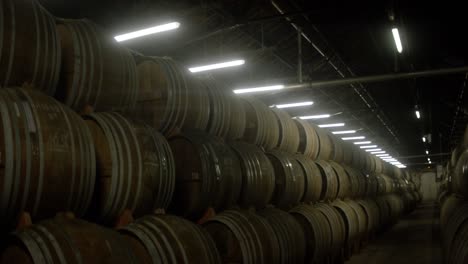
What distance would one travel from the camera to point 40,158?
2430mm

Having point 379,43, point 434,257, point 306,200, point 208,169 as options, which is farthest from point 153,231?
point 379,43

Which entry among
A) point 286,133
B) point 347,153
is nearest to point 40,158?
point 286,133

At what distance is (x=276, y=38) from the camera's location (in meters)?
12.5

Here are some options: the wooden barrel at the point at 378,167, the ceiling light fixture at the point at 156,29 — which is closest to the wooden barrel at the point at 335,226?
the ceiling light fixture at the point at 156,29

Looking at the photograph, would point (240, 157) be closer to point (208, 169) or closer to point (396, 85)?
point (208, 169)

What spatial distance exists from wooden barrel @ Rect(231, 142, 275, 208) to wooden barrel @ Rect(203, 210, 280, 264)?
484mm

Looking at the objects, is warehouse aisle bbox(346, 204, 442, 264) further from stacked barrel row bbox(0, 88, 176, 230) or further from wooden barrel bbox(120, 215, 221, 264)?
stacked barrel row bbox(0, 88, 176, 230)

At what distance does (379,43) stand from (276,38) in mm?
2860

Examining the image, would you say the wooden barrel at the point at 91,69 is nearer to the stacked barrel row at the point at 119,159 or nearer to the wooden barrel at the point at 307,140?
the stacked barrel row at the point at 119,159

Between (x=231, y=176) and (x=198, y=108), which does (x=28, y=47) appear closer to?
(x=198, y=108)

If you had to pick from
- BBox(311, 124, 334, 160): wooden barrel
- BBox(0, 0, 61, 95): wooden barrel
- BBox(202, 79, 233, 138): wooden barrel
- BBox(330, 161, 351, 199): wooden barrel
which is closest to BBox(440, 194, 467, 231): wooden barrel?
BBox(330, 161, 351, 199): wooden barrel

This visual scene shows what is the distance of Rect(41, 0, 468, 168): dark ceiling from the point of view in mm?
8539

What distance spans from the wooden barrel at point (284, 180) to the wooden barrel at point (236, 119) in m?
0.80

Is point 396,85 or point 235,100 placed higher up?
point 396,85
